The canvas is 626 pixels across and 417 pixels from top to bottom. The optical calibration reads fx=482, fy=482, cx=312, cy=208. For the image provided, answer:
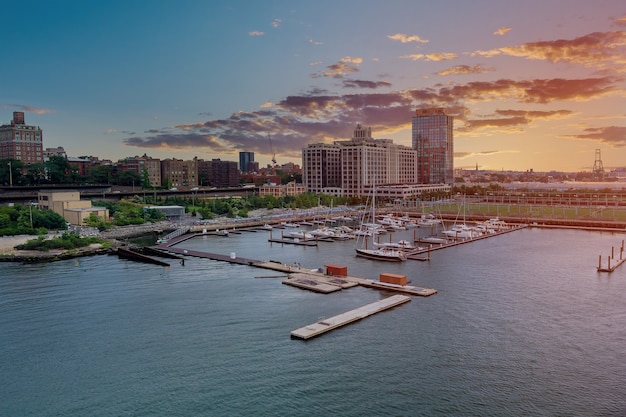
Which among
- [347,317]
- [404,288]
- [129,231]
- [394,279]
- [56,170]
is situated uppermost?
[56,170]

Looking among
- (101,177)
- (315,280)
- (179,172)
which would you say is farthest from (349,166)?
(315,280)

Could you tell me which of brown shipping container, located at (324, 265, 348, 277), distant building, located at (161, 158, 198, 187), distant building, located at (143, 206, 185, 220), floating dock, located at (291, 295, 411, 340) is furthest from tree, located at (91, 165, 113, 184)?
floating dock, located at (291, 295, 411, 340)

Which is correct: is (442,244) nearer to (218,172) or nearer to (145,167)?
(145,167)

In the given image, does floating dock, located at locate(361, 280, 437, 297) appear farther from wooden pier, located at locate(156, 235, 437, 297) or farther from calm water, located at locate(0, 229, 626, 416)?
calm water, located at locate(0, 229, 626, 416)

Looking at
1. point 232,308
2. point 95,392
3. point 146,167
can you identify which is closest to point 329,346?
point 232,308

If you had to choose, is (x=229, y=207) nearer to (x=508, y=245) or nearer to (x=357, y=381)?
(x=508, y=245)

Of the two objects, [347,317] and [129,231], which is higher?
[129,231]
